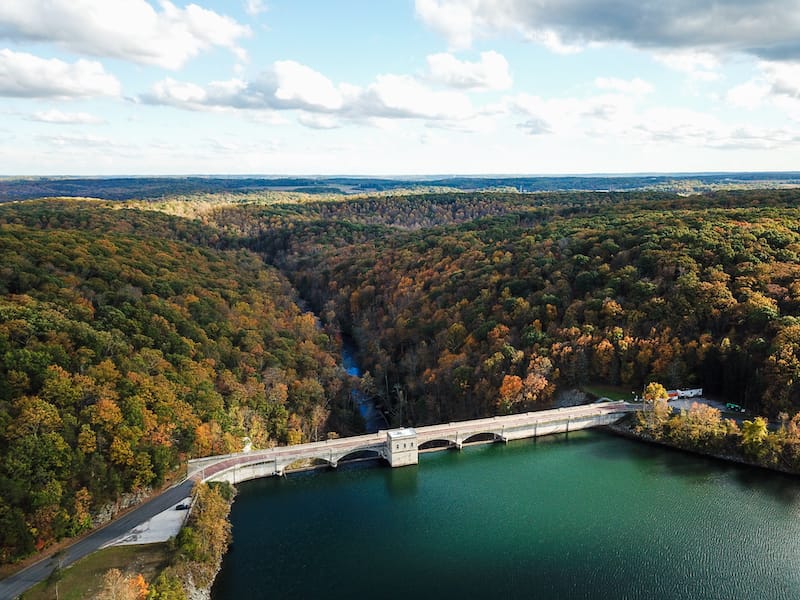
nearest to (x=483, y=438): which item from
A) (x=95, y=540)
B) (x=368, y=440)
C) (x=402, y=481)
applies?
(x=402, y=481)

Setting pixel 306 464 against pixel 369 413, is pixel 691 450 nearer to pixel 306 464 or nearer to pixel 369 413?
pixel 369 413

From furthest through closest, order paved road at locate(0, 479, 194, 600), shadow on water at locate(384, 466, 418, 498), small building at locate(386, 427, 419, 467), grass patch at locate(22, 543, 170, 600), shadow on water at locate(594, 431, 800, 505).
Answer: small building at locate(386, 427, 419, 467) → shadow on water at locate(384, 466, 418, 498) → shadow on water at locate(594, 431, 800, 505) → paved road at locate(0, 479, 194, 600) → grass patch at locate(22, 543, 170, 600)

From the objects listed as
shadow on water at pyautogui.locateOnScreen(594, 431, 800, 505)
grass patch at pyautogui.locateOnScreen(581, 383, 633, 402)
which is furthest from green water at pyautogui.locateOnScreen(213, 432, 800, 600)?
grass patch at pyautogui.locateOnScreen(581, 383, 633, 402)

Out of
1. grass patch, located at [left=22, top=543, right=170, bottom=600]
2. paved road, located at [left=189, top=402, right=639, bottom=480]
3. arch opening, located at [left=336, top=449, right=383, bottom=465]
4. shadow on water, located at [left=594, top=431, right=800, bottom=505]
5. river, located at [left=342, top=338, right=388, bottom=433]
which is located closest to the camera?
grass patch, located at [left=22, top=543, right=170, bottom=600]

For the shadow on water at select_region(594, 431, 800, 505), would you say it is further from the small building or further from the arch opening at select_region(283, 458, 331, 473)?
the arch opening at select_region(283, 458, 331, 473)

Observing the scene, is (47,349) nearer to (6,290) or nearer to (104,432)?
(104,432)

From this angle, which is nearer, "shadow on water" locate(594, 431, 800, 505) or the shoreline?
"shadow on water" locate(594, 431, 800, 505)
